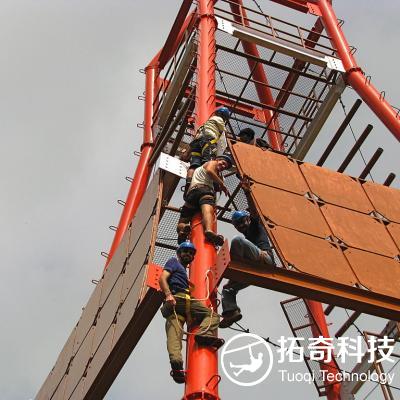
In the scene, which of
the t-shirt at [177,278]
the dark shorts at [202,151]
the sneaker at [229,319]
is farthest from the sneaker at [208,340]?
the dark shorts at [202,151]

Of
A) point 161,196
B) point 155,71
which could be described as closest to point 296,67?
point 155,71

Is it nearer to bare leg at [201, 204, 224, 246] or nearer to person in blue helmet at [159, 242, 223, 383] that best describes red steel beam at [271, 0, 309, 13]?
bare leg at [201, 204, 224, 246]

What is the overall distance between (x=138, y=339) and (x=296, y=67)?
8.16 m

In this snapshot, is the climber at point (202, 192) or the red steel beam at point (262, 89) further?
the red steel beam at point (262, 89)

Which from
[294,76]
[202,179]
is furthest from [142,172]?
[202,179]

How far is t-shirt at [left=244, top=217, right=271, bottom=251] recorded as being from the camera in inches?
312

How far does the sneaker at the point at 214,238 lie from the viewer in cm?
773

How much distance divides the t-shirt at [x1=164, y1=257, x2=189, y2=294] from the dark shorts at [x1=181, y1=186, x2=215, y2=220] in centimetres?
120

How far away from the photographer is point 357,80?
1309 centimetres

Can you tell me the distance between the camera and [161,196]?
8.84m

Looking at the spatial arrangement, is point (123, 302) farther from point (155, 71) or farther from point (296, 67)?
point (155, 71)

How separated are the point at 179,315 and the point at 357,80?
7646 mm

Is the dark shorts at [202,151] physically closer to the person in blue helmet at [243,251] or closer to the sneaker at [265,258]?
the person in blue helmet at [243,251]

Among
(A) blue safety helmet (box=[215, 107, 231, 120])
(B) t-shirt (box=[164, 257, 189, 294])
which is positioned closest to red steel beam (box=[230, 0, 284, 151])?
(A) blue safety helmet (box=[215, 107, 231, 120])
